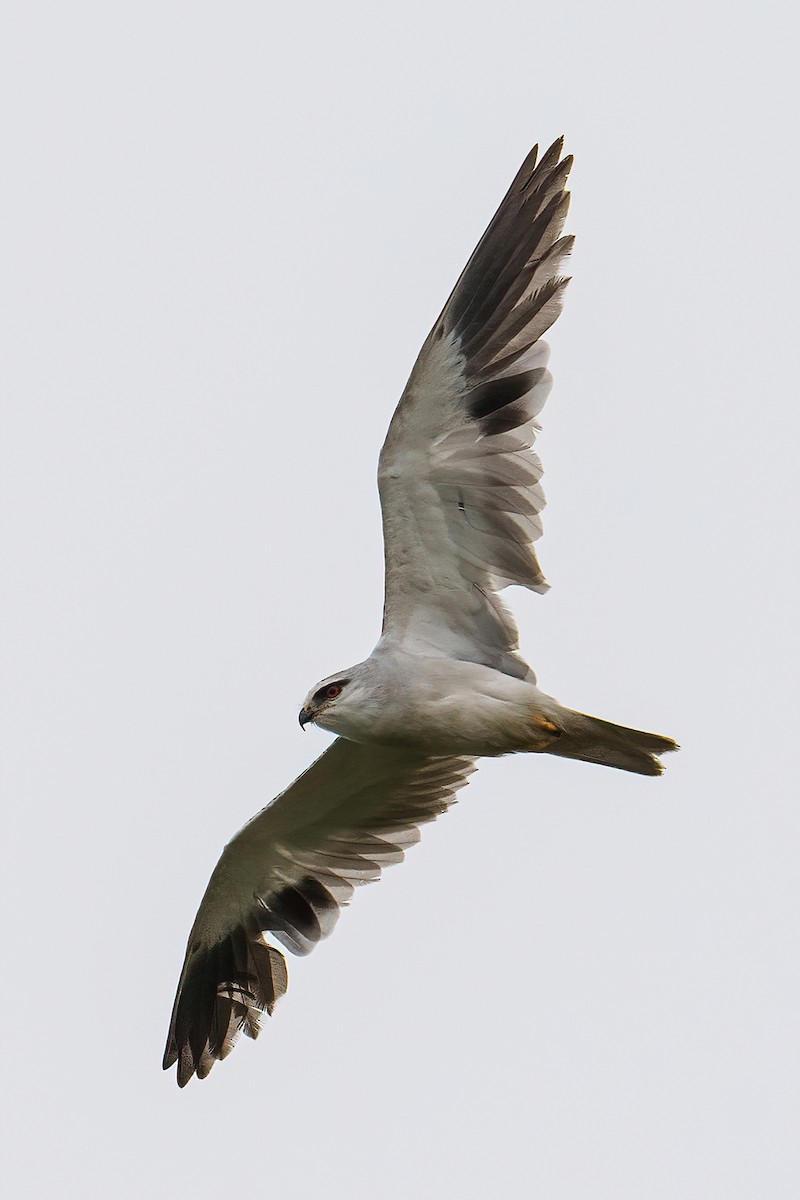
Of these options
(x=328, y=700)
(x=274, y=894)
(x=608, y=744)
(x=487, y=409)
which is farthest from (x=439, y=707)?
(x=274, y=894)

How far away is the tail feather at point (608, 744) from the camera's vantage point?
11.2m

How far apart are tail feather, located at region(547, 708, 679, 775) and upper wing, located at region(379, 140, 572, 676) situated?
94 cm

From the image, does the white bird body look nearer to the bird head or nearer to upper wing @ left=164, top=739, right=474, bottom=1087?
the bird head

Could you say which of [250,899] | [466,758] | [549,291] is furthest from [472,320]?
[250,899]

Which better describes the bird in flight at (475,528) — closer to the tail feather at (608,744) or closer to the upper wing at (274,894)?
the tail feather at (608,744)

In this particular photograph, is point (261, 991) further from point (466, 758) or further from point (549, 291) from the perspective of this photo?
point (549, 291)

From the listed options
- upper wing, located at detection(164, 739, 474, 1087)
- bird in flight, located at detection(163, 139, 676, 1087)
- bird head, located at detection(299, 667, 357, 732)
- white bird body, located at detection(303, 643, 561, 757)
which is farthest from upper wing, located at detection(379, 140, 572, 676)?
upper wing, located at detection(164, 739, 474, 1087)

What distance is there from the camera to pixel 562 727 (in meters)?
11.2

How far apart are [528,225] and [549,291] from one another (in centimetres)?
44

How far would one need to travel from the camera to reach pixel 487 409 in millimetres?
11211

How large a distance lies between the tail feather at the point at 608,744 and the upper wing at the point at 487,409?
94 centimetres

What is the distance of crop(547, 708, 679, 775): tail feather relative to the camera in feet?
36.8

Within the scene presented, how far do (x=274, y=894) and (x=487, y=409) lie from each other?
4137mm

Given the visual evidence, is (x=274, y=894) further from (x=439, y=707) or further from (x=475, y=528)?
(x=475, y=528)
